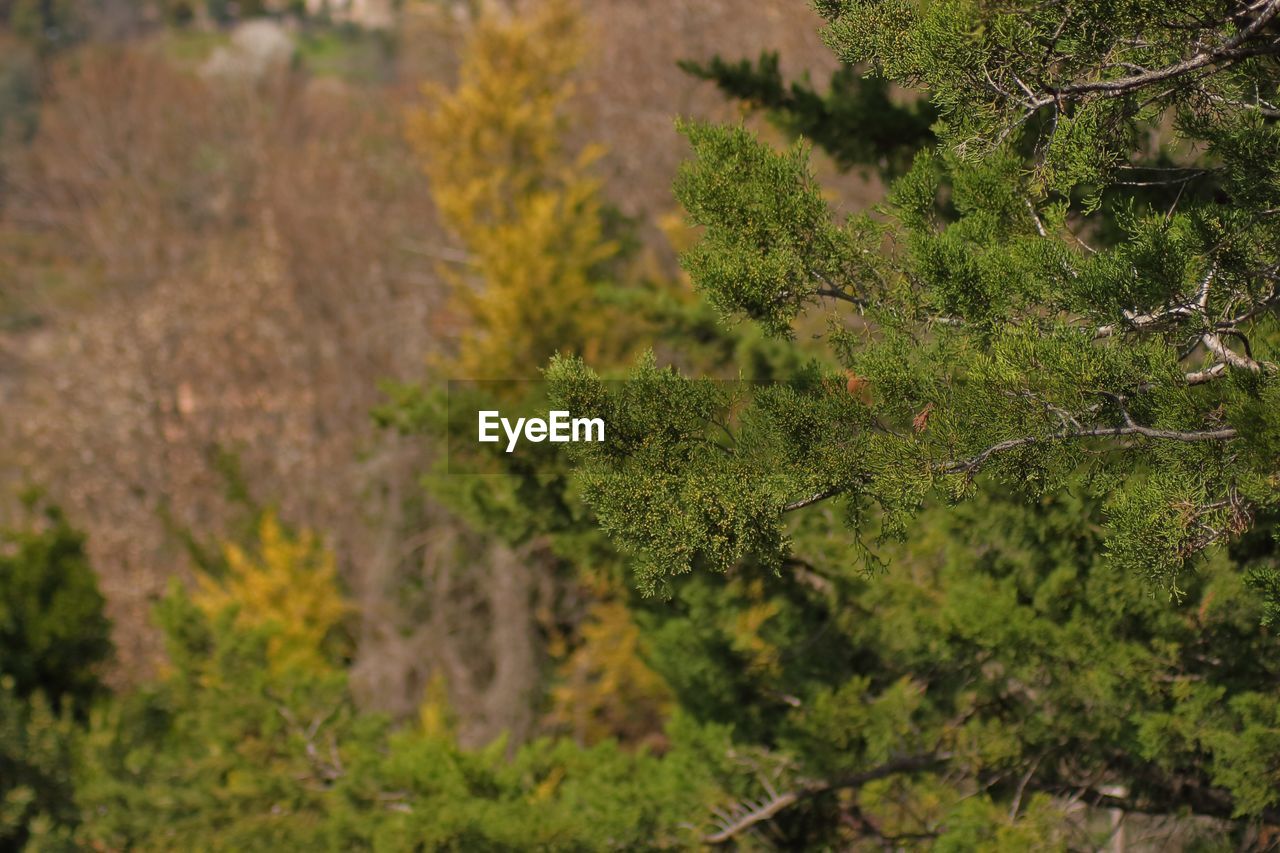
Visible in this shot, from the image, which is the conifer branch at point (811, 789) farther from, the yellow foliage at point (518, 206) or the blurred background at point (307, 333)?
the yellow foliage at point (518, 206)

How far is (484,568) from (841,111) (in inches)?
439

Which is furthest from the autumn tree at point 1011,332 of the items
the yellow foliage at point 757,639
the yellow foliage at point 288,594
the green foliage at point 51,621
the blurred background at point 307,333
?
the yellow foliage at point 288,594

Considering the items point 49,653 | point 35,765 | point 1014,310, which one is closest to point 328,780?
point 35,765

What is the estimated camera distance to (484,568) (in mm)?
17297

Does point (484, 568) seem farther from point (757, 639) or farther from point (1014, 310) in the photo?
point (1014, 310)

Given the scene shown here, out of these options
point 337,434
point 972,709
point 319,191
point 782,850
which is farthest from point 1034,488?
point 319,191

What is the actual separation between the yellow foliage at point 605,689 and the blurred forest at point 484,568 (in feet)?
0.21

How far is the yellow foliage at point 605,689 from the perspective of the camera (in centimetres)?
1570

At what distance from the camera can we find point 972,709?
6801mm

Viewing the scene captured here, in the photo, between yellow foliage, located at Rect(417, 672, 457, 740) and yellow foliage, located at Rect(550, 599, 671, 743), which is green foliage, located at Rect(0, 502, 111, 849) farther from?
yellow foliage, located at Rect(550, 599, 671, 743)

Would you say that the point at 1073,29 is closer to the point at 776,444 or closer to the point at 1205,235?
the point at 1205,235

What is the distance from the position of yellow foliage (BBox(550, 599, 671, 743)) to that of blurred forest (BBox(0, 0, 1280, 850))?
64mm

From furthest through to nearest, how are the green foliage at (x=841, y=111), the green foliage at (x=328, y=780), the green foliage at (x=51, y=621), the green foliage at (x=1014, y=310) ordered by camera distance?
the green foliage at (x=51, y=621), the green foliage at (x=841, y=111), the green foliage at (x=328, y=780), the green foliage at (x=1014, y=310)

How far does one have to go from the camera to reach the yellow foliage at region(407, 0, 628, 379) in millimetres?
14867
